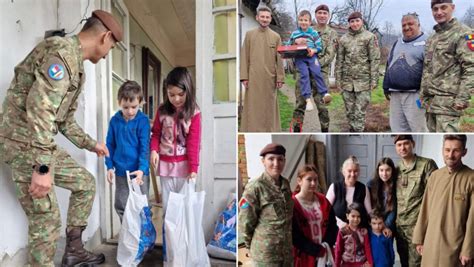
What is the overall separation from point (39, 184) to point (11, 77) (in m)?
0.46

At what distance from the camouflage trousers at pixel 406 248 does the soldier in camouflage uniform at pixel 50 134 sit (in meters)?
1.23

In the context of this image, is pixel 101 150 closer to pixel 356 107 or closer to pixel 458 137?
pixel 356 107

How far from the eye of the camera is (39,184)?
1203 millimetres

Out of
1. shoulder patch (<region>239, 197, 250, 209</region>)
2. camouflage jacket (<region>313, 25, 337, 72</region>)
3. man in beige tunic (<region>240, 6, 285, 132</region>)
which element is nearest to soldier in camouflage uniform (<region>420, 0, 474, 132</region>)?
camouflage jacket (<region>313, 25, 337, 72</region>)

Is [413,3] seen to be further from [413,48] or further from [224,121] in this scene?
[224,121]

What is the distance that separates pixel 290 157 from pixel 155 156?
1.82 feet

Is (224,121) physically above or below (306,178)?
above

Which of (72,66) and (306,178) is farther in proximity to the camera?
(306,178)

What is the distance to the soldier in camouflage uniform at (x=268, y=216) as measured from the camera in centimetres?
145

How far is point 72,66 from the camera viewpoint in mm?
1227

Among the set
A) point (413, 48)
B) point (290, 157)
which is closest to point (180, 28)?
point (290, 157)

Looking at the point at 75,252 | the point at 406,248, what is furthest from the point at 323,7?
the point at 75,252

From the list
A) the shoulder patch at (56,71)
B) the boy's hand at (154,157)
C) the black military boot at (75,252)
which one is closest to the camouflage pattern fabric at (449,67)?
the boy's hand at (154,157)

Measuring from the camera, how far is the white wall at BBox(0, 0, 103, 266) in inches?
53.1
